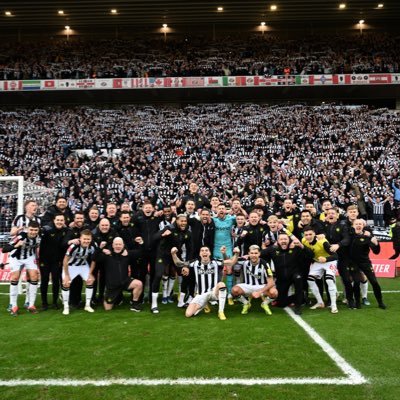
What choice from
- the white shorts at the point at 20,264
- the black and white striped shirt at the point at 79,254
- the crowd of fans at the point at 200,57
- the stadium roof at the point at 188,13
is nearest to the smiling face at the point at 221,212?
the black and white striped shirt at the point at 79,254

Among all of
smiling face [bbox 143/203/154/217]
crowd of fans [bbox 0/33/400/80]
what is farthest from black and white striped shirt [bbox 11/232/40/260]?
crowd of fans [bbox 0/33/400/80]

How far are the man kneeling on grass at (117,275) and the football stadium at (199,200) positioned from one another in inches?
1.4

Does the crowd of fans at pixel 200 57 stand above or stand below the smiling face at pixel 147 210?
above

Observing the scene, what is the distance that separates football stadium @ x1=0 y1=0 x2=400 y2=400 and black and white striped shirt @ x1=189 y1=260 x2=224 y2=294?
4 cm

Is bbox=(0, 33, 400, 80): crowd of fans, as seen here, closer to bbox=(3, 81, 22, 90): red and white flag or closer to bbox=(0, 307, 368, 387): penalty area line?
bbox=(3, 81, 22, 90): red and white flag

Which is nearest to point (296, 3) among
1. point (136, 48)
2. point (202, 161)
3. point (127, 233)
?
point (136, 48)

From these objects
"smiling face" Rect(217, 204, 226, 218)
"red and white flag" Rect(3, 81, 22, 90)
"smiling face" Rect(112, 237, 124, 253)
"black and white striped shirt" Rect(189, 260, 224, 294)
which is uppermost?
"red and white flag" Rect(3, 81, 22, 90)

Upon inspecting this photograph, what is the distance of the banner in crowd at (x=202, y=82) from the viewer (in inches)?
1172

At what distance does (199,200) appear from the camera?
33.3 ft

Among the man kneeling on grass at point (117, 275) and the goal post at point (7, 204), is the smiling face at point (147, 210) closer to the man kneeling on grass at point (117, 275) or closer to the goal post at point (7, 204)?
the man kneeling on grass at point (117, 275)

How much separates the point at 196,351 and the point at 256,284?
2.59 meters

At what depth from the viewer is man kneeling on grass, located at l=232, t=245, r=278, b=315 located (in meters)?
7.64

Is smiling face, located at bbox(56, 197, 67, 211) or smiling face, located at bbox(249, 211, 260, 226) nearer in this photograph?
smiling face, located at bbox(249, 211, 260, 226)

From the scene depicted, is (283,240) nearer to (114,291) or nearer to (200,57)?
(114,291)
